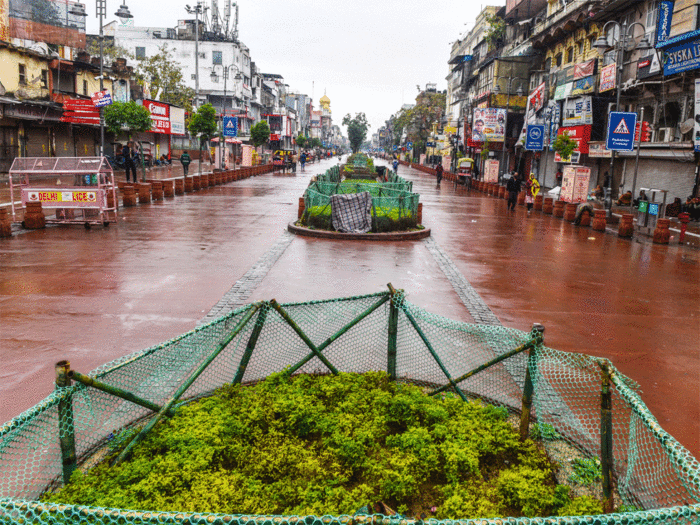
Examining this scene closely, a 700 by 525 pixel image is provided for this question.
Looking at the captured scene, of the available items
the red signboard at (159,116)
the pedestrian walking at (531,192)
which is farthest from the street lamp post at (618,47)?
the red signboard at (159,116)

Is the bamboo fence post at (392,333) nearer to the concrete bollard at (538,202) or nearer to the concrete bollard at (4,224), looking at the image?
the concrete bollard at (4,224)

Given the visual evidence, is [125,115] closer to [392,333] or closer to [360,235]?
[360,235]

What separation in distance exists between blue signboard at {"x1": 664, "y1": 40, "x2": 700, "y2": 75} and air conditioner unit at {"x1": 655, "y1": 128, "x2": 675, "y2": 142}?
4052mm

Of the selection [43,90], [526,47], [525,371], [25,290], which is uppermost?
[526,47]

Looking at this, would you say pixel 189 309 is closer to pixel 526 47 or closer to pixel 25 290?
pixel 25 290

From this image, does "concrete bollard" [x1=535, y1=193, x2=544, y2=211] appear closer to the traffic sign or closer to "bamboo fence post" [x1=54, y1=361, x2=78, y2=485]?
the traffic sign

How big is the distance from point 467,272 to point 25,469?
9.62 m

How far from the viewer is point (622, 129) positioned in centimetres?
2216

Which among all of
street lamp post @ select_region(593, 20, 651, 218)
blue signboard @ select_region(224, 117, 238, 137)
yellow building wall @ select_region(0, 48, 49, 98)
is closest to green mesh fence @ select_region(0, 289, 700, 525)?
street lamp post @ select_region(593, 20, 651, 218)

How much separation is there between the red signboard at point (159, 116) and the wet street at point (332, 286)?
31.4 m

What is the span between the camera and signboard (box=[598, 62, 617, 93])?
1171 inches

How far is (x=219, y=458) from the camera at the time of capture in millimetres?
4594

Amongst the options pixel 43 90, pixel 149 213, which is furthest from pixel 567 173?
pixel 43 90

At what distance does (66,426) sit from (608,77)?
32256 millimetres
